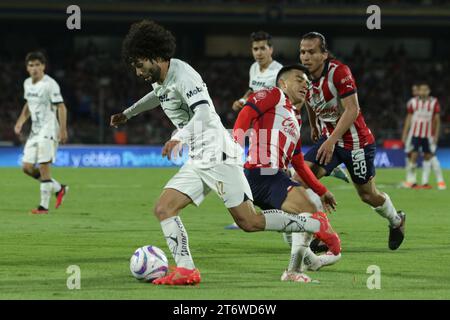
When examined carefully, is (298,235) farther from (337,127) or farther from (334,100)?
(334,100)

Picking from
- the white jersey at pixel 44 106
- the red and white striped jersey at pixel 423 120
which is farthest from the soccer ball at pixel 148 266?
the red and white striped jersey at pixel 423 120

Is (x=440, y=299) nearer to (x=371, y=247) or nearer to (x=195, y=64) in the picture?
(x=371, y=247)

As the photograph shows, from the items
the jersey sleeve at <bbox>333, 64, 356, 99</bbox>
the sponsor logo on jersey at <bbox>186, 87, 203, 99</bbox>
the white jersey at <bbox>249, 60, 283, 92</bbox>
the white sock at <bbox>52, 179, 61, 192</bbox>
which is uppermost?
the white jersey at <bbox>249, 60, 283, 92</bbox>

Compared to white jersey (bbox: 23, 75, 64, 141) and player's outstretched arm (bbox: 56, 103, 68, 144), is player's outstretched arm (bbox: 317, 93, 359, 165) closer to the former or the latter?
player's outstretched arm (bbox: 56, 103, 68, 144)

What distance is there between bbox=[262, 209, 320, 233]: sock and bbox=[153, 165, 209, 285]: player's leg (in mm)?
596

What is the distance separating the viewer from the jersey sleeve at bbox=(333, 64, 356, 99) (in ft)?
32.0

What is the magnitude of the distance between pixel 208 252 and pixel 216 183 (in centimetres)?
252

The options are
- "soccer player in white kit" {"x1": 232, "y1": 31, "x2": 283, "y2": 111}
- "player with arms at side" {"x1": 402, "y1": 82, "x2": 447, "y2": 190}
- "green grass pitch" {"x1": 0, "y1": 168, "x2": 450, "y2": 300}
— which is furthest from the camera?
"player with arms at side" {"x1": 402, "y1": 82, "x2": 447, "y2": 190}

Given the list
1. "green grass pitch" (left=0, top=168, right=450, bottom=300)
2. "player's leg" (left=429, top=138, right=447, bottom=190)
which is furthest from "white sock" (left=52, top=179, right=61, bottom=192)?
"player's leg" (left=429, top=138, right=447, bottom=190)

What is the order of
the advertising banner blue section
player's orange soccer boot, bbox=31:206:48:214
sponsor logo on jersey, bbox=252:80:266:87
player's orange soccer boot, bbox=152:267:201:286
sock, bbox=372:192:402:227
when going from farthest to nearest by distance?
1. the advertising banner blue section
2. player's orange soccer boot, bbox=31:206:48:214
3. sponsor logo on jersey, bbox=252:80:266:87
4. sock, bbox=372:192:402:227
5. player's orange soccer boot, bbox=152:267:201:286

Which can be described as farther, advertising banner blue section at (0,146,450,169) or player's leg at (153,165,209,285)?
advertising banner blue section at (0,146,450,169)

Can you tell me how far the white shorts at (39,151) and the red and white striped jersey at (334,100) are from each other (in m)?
5.86

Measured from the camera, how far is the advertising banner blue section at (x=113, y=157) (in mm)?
28609

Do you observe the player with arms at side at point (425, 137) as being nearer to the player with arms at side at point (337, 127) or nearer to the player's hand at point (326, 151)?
the player with arms at side at point (337, 127)
